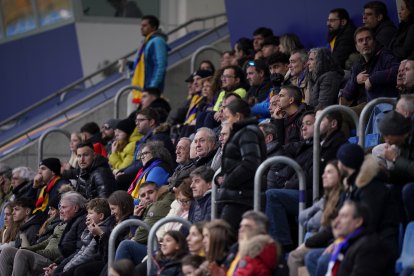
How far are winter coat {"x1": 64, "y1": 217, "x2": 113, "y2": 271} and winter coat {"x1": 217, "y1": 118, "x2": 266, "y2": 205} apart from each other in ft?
6.80

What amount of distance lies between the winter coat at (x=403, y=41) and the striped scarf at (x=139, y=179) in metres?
2.80

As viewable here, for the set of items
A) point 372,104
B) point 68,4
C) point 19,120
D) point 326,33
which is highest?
point 372,104

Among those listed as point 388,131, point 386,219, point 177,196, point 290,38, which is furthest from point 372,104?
point 290,38

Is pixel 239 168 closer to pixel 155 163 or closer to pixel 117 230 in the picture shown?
pixel 117 230

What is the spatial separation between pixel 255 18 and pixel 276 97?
5113 mm

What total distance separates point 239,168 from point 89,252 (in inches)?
97.5

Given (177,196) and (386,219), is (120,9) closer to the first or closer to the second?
(177,196)

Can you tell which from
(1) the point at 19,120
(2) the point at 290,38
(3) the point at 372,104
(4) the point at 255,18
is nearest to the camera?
(3) the point at 372,104

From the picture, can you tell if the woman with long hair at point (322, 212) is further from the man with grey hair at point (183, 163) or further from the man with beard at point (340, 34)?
the man with beard at point (340, 34)

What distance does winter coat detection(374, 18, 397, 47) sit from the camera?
1422cm

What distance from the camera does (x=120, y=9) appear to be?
2398cm

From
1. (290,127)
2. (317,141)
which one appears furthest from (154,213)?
(317,141)

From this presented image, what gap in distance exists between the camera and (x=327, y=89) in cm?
1373

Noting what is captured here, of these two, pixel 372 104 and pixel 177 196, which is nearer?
pixel 372 104
